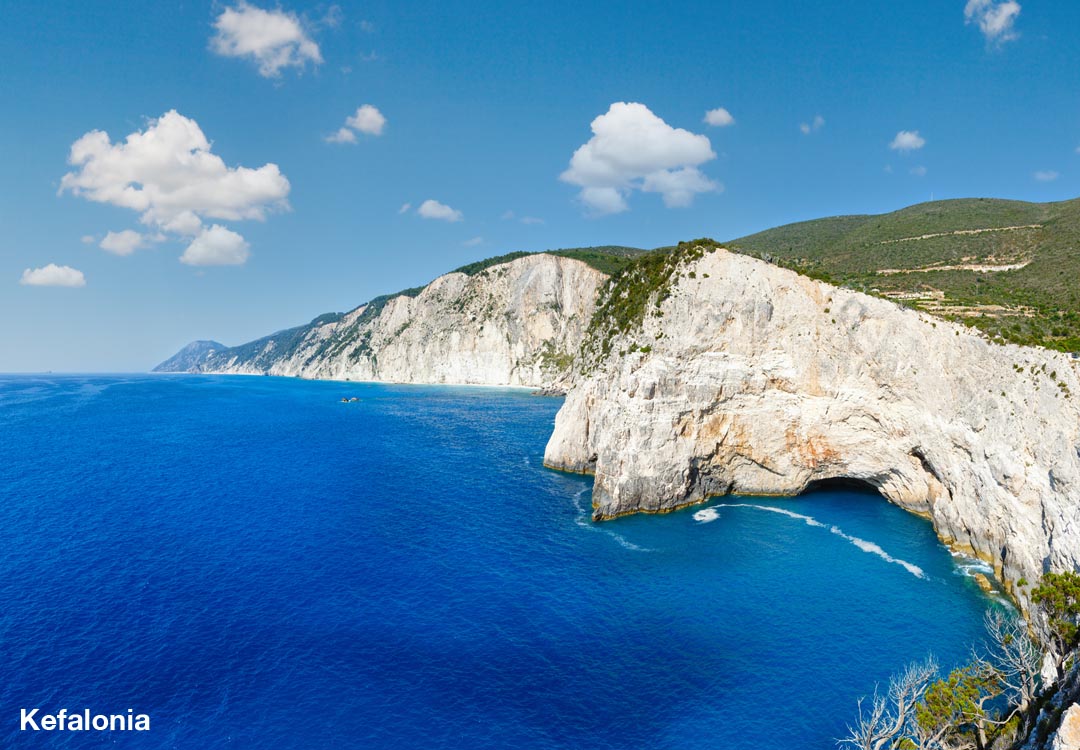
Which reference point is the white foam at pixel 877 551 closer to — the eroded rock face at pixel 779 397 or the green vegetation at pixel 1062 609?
the eroded rock face at pixel 779 397

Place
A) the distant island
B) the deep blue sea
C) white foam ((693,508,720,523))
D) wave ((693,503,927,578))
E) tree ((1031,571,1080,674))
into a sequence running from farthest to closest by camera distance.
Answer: white foam ((693,508,720,523)), wave ((693,503,927,578)), the distant island, the deep blue sea, tree ((1031,571,1080,674))

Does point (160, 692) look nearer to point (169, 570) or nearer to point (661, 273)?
point (169, 570)

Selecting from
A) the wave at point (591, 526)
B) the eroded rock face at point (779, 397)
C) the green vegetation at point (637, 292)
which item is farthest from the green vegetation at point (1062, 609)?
the green vegetation at point (637, 292)

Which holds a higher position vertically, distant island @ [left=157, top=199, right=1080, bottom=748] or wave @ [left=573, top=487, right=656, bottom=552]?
distant island @ [left=157, top=199, right=1080, bottom=748]

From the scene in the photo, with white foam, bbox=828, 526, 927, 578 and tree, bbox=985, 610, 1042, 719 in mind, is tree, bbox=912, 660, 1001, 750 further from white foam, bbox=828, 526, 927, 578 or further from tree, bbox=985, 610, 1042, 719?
white foam, bbox=828, 526, 927, 578

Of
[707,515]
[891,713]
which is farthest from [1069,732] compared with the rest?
[707,515]

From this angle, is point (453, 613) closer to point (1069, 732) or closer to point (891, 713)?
point (891, 713)

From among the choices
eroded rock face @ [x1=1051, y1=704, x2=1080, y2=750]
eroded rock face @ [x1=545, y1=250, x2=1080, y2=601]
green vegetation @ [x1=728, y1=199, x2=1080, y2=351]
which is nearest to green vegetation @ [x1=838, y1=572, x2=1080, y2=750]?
eroded rock face @ [x1=1051, y1=704, x2=1080, y2=750]
